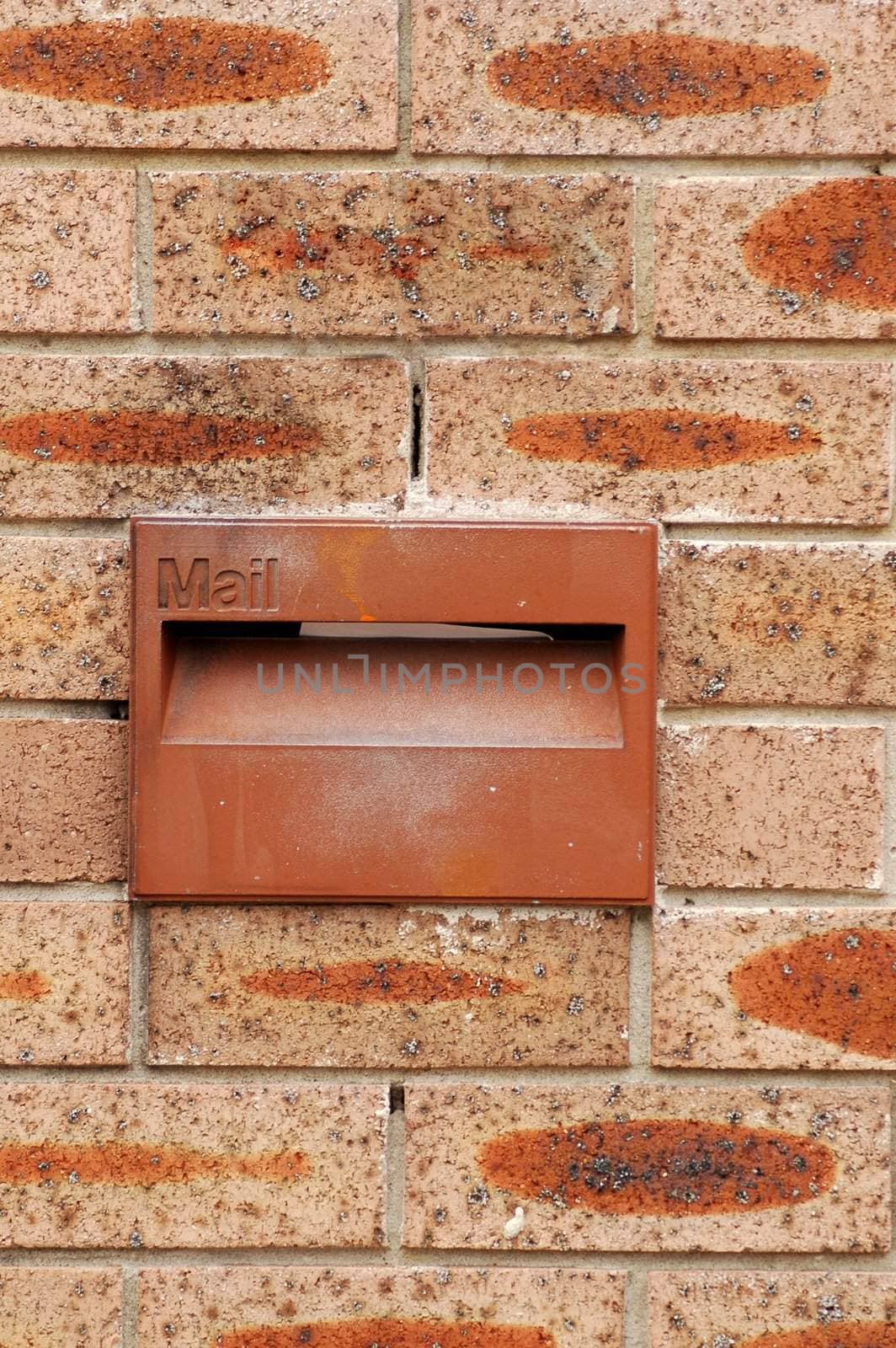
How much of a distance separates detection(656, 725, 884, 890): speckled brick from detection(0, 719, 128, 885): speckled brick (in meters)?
0.55

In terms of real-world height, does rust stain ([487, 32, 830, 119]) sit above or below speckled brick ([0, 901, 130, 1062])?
above

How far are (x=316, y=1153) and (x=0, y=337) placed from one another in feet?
2.87

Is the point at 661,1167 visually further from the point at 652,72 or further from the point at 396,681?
the point at 652,72

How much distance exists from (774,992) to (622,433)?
0.58 m

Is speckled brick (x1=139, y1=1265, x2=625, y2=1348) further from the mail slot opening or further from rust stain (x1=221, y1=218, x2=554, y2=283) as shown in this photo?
rust stain (x1=221, y1=218, x2=554, y2=283)

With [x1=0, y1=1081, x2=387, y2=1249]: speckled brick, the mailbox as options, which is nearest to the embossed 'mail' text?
the mailbox

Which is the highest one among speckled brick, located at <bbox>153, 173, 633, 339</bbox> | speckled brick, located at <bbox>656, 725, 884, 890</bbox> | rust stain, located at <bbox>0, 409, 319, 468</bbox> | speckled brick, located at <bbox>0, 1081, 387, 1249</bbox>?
speckled brick, located at <bbox>153, 173, 633, 339</bbox>

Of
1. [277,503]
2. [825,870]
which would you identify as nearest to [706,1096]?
[825,870]

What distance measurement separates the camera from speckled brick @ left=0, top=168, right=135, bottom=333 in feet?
3.85

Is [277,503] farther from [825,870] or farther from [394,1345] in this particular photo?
[394,1345]

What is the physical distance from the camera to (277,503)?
3.85ft

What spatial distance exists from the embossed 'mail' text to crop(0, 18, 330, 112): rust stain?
0.46m

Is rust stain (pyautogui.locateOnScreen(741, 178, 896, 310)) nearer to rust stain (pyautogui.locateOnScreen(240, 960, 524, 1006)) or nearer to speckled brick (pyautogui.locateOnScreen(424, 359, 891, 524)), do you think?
speckled brick (pyautogui.locateOnScreen(424, 359, 891, 524))

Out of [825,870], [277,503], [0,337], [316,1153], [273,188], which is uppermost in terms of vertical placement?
[273,188]
